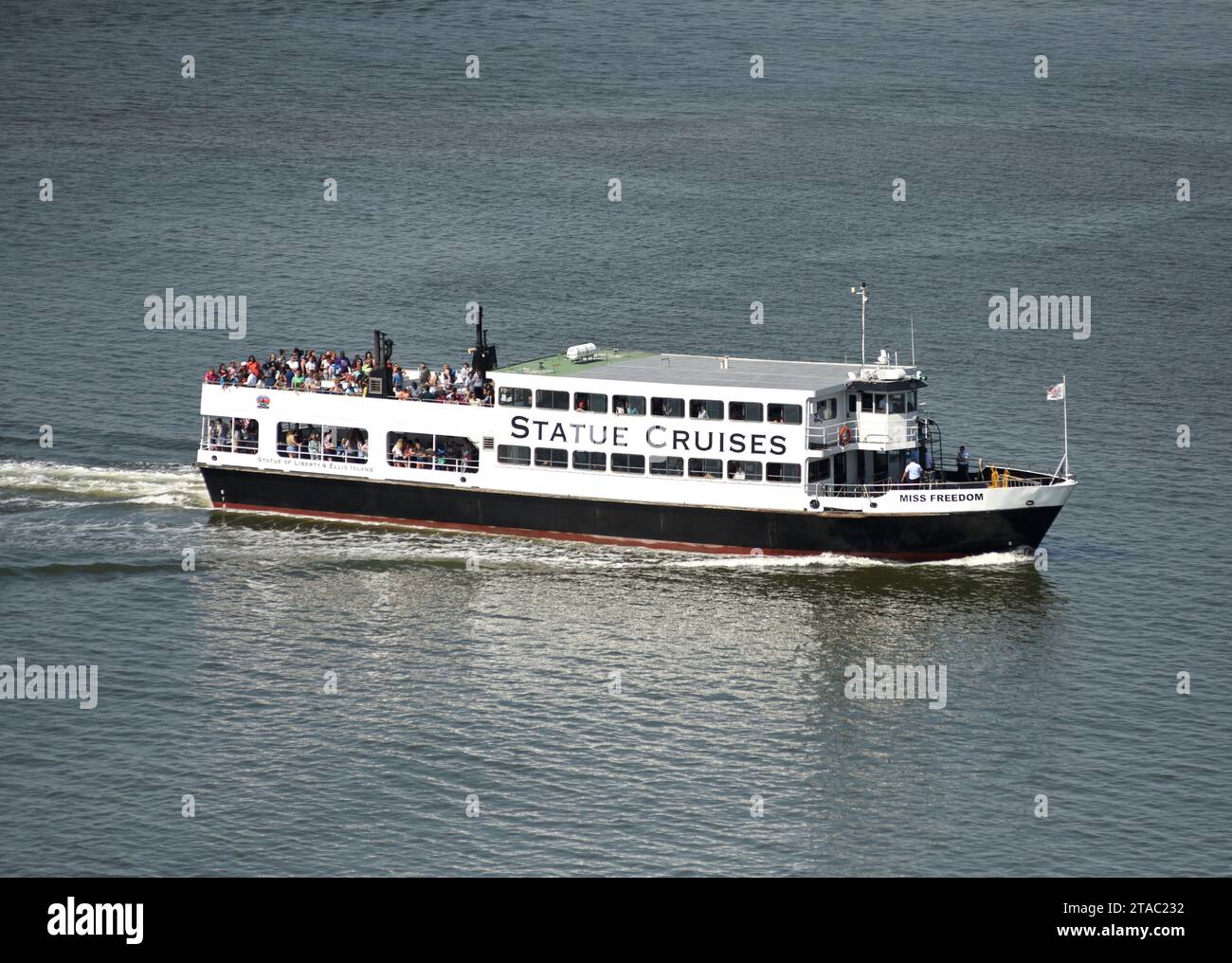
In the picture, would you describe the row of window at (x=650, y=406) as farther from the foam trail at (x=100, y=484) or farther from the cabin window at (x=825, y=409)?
the foam trail at (x=100, y=484)

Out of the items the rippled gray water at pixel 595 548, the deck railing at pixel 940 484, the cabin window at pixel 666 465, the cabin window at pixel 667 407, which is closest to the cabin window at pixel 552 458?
the rippled gray water at pixel 595 548

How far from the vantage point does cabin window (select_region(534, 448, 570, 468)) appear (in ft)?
311

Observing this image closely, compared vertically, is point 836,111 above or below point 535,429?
above

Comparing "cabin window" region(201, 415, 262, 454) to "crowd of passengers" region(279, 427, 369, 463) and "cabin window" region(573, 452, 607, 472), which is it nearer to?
"crowd of passengers" region(279, 427, 369, 463)

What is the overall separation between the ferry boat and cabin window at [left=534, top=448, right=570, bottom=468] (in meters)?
0.06

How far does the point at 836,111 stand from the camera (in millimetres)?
179875

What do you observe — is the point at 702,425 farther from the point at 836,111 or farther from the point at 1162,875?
the point at 836,111

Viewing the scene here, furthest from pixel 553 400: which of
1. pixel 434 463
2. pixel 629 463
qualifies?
pixel 434 463

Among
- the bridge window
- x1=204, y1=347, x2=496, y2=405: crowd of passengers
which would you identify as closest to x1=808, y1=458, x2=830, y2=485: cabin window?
the bridge window

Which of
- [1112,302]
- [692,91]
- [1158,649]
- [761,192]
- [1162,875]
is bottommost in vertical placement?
[1162,875]

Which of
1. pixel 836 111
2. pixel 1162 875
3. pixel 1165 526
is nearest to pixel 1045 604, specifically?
pixel 1165 526
